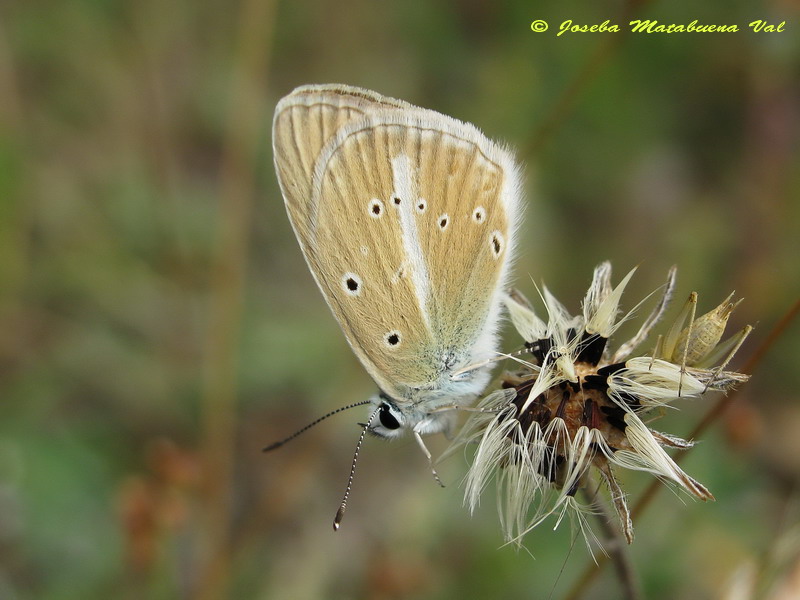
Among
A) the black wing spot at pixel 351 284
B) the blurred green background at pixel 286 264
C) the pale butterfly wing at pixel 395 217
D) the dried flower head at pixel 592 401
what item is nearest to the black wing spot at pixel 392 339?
the pale butterfly wing at pixel 395 217

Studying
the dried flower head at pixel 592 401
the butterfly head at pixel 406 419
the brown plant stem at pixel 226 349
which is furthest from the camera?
the brown plant stem at pixel 226 349

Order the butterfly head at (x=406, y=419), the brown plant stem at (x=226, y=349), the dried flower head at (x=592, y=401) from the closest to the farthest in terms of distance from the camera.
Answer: the dried flower head at (x=592, y=401) < the butterfly head at (x=406, y=419) < the brown plant stem at (x=226, y=349)

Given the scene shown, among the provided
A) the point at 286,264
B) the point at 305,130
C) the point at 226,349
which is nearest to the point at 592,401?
the point at 305,130

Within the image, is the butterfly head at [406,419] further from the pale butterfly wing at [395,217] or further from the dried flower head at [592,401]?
the dried flower head at [592,401]

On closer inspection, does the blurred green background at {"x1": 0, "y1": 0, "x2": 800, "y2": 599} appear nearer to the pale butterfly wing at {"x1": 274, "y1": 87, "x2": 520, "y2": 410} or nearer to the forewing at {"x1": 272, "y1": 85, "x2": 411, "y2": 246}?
the pale butterfly wing at {"x1": 274, "y1": 87, "x2": 520, "y2": 410}

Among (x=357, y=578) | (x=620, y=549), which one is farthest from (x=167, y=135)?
(x=620, y=549)

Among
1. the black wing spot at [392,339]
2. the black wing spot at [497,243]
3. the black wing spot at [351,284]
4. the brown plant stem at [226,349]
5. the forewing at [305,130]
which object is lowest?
the brown plant stem at [226,349]

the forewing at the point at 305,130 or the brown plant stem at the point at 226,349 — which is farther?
the brown plant stem at the point at 226,349
